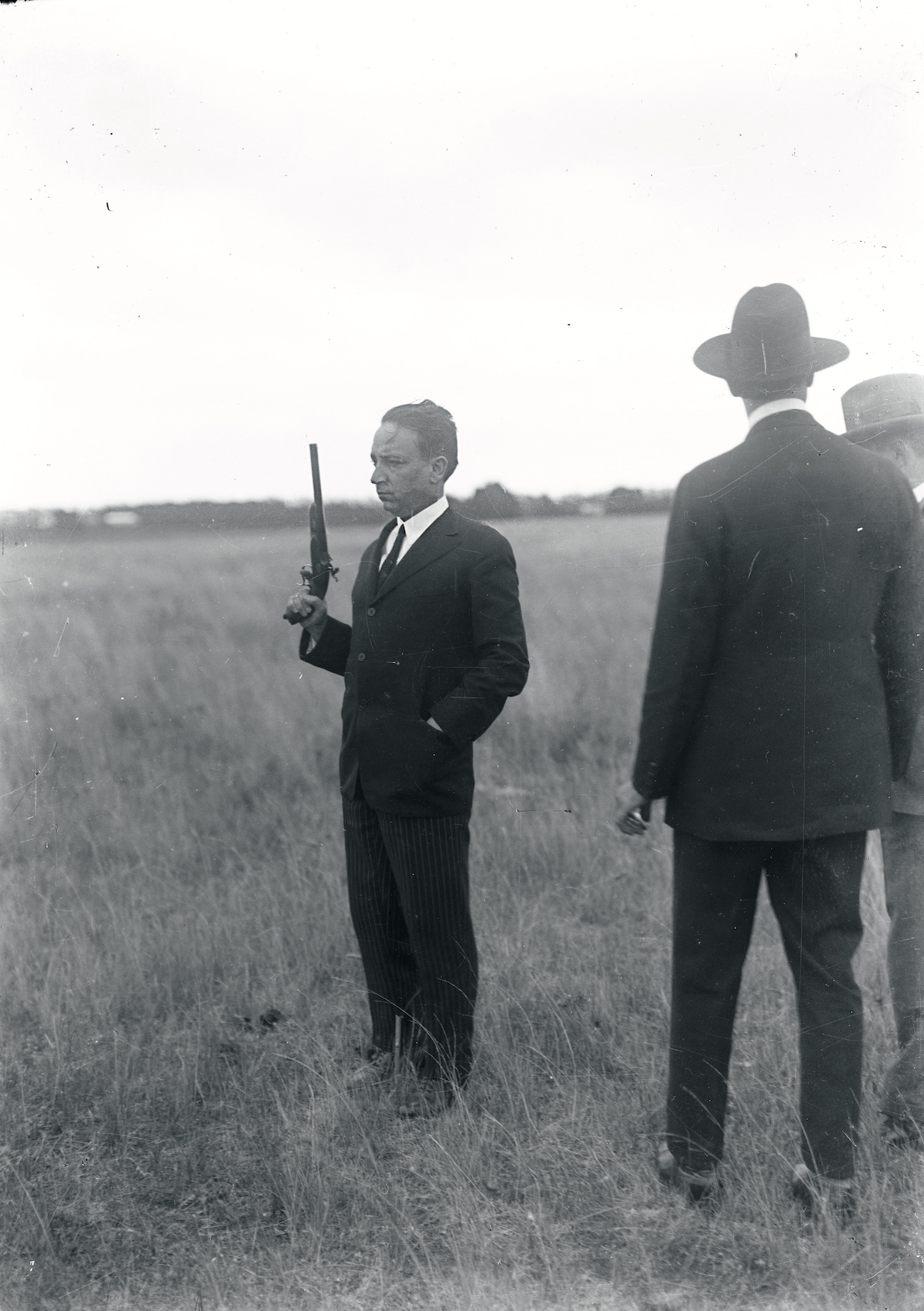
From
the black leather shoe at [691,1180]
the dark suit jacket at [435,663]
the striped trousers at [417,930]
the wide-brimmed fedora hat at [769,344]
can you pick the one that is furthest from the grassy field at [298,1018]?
the wide-brimmed fedora hat at [769,344]

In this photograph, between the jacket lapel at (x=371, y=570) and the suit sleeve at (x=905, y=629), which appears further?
the jacket lapel at (x=371, y=570)

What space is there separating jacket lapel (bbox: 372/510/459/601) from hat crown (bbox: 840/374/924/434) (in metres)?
1.13

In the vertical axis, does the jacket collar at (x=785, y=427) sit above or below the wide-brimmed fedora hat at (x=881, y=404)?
below

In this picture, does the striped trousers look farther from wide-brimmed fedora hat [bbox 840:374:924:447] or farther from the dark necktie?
wide-brimmed fedora hat [bbox 840:374:924:447]

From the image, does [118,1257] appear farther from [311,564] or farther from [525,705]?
[525,705]

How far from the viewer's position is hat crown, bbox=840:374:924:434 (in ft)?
9.15

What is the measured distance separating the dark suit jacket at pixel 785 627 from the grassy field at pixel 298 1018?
0.62 meters

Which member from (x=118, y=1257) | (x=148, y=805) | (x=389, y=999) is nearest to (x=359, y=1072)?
(x=389, y=999)

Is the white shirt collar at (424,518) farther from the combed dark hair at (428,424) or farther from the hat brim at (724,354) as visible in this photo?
the hat brim at (724,354)

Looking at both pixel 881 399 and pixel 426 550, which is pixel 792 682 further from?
pixel 426 550

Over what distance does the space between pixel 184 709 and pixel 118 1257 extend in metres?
3.56

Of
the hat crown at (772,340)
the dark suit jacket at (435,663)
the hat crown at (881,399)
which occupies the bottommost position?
the dark suit jacket at (435,663)

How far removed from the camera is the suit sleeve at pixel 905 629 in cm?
243

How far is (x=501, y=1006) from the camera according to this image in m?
3.40
